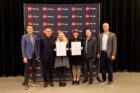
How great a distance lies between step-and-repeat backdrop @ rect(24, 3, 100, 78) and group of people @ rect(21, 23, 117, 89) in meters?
0.46

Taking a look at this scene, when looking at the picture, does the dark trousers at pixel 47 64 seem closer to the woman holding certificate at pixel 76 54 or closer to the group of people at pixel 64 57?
the group of people at pixel 64 57

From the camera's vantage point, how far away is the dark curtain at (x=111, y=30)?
4.94 metres

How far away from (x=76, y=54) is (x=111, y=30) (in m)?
2.11

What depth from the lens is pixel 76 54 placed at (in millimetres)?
3963

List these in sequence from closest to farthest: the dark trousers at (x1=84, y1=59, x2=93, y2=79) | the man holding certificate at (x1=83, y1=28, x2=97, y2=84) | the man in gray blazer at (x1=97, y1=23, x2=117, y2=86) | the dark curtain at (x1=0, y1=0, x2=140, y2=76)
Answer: the man in gray blazer at (x1=97, y1=23, x2=117, y2=86) → the man holding certificate at (x1=83, y1=28, x2=97, y2=84) → the dark trousers at (x1=84, y1=59, x2=93, y2=79) → the dark curtain at (x1=0, y1=0, x2=140, y2=76)

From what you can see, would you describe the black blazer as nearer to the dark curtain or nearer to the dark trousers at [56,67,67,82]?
the dark trousers at [56,67,67,82]

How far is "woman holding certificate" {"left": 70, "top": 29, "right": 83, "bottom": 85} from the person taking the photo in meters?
3.95

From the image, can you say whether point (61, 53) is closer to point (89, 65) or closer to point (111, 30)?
point (89, 65)

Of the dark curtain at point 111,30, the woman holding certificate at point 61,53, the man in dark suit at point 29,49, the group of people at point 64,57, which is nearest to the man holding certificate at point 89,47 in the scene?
the group of people at point 64,57

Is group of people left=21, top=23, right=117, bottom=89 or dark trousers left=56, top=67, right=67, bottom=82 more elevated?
group of people left=21, top=23, right=117, bottom=89

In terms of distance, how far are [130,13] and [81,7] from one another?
214 cm

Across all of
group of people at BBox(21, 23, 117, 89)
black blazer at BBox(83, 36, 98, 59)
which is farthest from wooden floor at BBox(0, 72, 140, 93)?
black blazer at BBox(83, 36, 98, 59)

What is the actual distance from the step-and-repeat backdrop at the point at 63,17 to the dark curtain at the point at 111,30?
0.83 meters

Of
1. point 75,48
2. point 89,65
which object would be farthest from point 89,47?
point 89,65
